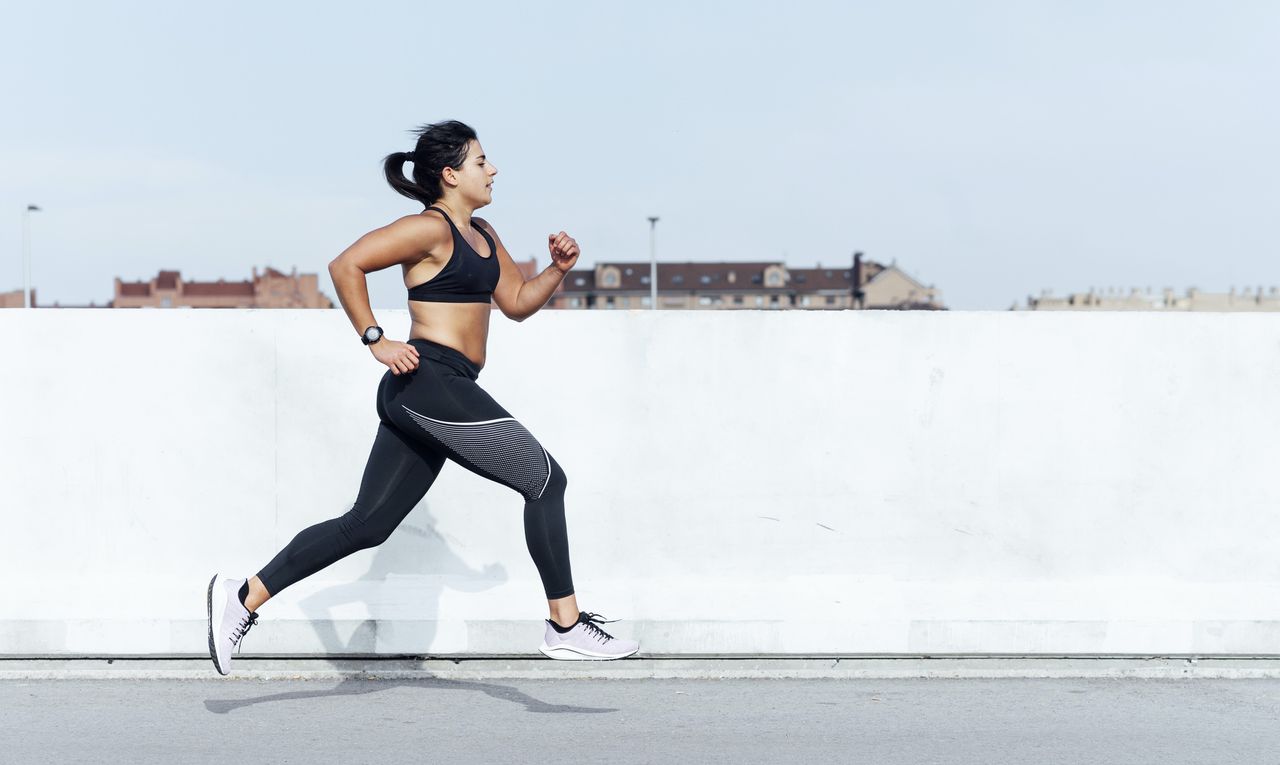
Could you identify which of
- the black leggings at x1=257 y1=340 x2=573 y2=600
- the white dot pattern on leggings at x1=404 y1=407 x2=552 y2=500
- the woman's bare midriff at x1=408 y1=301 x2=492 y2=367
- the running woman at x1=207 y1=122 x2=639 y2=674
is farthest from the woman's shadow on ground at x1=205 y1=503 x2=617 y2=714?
the woman's bare midriff at x1=408 y1=301 x2=492 y2=367

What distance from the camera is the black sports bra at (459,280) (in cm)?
473

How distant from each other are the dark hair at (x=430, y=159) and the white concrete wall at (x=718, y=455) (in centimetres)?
93

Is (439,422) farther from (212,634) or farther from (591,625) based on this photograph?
(212,634)

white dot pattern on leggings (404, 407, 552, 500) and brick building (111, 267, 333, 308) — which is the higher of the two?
brick building (111, 267, 333, 308)

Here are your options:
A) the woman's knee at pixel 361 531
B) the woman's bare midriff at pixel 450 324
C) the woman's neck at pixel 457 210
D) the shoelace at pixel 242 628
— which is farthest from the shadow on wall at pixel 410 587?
the woman's neck at pixel 457 210

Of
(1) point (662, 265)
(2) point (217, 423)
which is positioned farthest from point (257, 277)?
(2) point (217, 423)

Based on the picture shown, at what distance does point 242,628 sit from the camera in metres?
4.75

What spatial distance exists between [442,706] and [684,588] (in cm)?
129

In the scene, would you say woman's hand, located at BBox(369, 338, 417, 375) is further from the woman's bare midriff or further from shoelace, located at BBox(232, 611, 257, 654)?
shoelace, located at BBox(232, 611, 257, 654)

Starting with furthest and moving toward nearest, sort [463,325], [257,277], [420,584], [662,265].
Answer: [662,265]
[257,277]
[420,584]
[463,325]

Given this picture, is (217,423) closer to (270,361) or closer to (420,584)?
(270,361)

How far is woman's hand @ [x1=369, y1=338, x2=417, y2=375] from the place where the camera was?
4480mm

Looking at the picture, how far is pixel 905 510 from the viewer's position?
5879mm

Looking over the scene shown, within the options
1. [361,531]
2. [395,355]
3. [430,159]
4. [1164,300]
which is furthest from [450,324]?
[1164,300]
